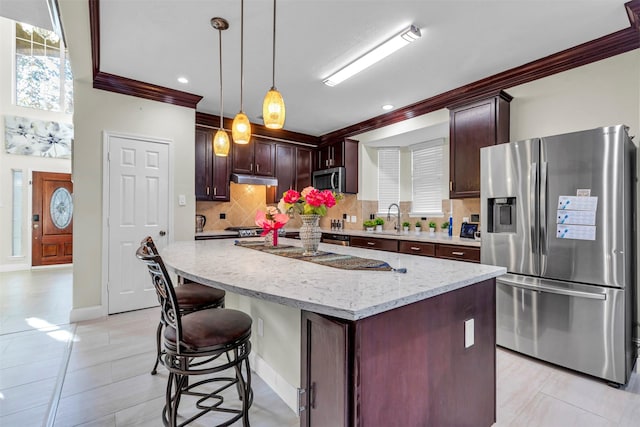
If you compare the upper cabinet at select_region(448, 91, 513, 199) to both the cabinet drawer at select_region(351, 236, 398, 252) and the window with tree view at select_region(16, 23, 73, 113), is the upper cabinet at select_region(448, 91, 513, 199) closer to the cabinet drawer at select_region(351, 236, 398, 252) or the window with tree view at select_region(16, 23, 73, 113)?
the cabinet drawer at select_region(351, 236, 398, 252)

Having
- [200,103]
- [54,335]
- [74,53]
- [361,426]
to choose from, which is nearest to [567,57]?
[361,426]

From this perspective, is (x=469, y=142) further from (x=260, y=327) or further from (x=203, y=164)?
(x=203, y=164)

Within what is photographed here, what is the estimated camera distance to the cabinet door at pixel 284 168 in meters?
5.19

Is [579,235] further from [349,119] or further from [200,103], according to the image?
[200,103]

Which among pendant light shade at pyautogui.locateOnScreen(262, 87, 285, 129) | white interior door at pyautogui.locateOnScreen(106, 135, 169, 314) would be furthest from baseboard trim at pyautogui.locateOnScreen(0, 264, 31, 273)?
pendant light shade at pyautogui.locateOnScreen(262, 87, 285, 129)

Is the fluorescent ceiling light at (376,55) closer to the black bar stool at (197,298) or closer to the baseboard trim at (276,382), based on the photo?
the black bar stool at (197,298)

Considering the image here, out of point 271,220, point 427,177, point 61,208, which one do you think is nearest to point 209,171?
point 271,220

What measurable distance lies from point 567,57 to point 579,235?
167 cm

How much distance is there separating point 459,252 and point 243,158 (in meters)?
3.37

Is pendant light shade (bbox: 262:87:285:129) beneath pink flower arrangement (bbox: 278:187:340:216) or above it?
above

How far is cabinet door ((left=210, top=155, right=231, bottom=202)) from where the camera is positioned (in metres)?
4.48

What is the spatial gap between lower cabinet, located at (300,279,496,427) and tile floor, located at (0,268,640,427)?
1.91 feet

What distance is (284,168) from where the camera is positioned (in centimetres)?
525

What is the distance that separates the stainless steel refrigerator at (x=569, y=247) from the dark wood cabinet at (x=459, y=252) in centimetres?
29
